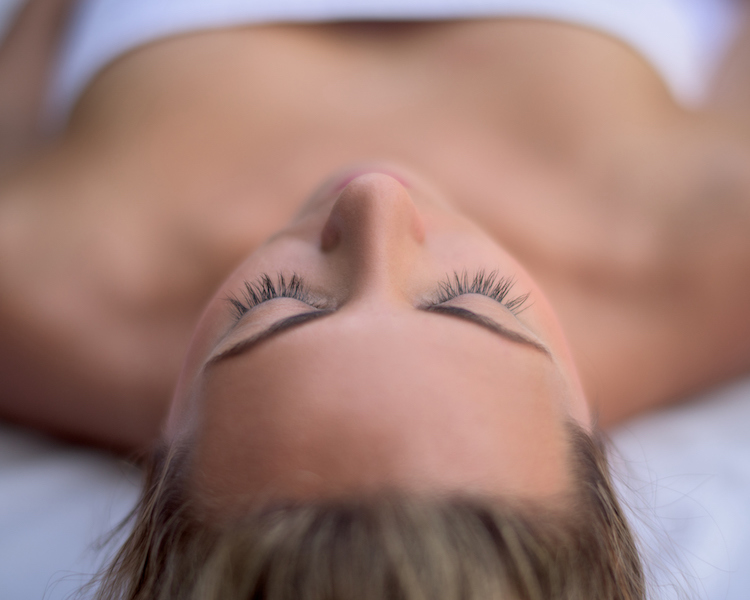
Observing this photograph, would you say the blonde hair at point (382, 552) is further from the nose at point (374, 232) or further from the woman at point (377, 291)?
the nose at point (374, 232)

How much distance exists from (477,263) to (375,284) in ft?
0.50

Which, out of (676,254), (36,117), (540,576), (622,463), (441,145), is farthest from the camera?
(36,117)

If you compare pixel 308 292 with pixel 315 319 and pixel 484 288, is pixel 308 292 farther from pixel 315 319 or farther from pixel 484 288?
pixel 484 288

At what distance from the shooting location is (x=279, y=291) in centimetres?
65

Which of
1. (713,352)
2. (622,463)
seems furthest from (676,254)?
(622,463)

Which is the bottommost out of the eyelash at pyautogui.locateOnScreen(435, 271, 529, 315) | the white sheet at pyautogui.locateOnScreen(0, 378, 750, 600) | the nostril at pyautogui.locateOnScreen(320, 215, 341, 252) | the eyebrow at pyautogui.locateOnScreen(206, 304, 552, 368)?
the white sheet at pyautogui.locateOnScreen(0, 378, 750, 600)

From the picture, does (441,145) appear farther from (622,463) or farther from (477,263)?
(622,463)

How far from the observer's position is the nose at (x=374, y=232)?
2.05ft

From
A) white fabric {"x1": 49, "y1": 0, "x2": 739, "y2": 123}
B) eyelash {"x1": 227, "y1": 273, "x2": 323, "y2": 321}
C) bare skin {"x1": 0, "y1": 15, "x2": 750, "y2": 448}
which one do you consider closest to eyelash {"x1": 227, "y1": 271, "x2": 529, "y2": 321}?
eyelash {"x1": 227, "y1": 273, "x2": 323, "y2": 321}

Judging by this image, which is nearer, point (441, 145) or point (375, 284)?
point (375, 284)

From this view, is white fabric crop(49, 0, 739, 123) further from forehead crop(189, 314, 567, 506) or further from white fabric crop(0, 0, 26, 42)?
forehead crop(189, 314, 567, 506)

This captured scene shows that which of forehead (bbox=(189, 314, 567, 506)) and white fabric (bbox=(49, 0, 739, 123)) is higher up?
white fabric (bbox=(49, 0, 739, 123))

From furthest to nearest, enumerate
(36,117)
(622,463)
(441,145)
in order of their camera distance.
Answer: (36,117), (441,145), (622,463)

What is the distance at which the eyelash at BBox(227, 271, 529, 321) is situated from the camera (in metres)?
0.64
